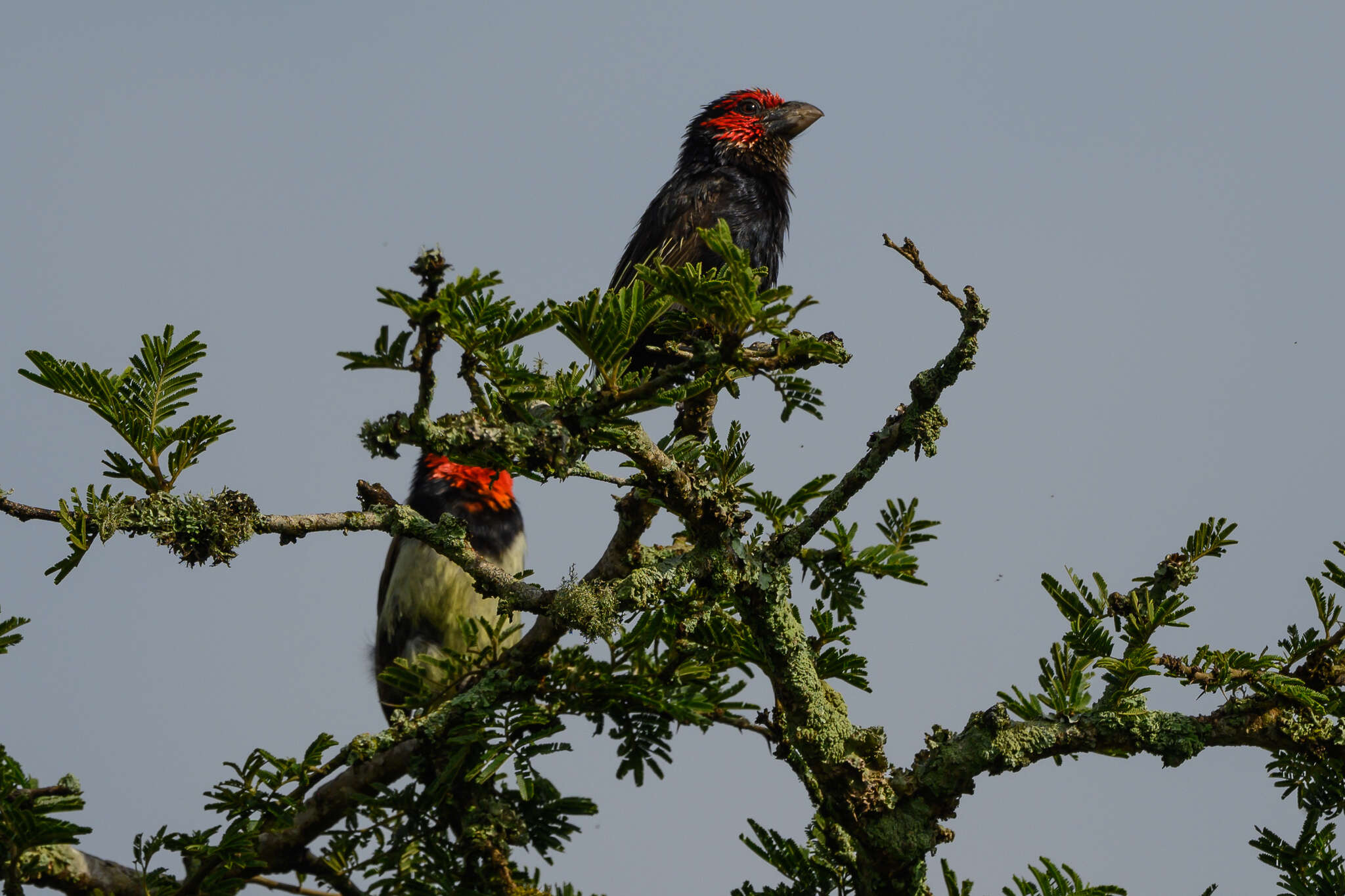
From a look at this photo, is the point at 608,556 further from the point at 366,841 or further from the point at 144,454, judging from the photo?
the point at 144,454

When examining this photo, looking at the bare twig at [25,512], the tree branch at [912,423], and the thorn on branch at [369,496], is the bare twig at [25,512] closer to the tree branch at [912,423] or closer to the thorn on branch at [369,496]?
the thorn on branch at [369,496]

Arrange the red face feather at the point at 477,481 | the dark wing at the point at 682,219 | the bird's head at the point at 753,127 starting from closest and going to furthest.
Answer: the red face feather at the point at 477,481 < the dark wing at the point at 682,219 < the bird's head at the point at 753,127

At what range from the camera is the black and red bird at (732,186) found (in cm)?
586

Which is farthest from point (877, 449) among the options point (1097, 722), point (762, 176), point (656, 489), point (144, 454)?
point (762, 176)

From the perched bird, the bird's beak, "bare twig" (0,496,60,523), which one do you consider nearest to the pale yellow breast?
the perched bird

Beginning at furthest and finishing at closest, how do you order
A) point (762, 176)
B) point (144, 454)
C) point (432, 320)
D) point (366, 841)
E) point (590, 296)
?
1. point (762, 176)
2. point (366, 841)
3. point (144, 454)
4. point (590, 296)
5. point (432, 320)

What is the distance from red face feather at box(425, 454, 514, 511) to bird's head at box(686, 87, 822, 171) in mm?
2209

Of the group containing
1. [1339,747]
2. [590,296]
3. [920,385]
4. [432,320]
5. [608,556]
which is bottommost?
[1339,747]

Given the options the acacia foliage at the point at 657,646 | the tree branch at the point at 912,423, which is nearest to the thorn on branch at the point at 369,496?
the acacia foliage at the point at 657,646

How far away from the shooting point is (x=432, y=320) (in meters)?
1.76

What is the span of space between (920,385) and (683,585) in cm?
66

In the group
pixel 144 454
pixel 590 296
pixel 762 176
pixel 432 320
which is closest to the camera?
pixel 432 320

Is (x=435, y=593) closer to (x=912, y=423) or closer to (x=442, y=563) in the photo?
(x=442, y=563)

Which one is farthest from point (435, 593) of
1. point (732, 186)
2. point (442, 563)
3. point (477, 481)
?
point (732, 186)
